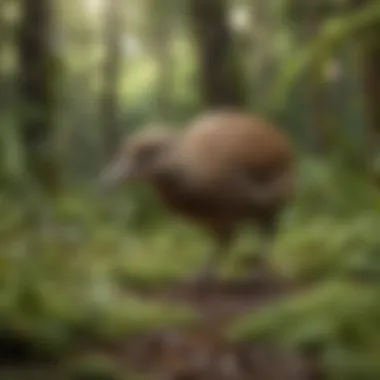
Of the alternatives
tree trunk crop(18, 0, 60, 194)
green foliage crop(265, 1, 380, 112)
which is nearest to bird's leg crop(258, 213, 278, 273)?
green foliage crop(265, 1, 380, 112)

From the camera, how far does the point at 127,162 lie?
2.66 ft

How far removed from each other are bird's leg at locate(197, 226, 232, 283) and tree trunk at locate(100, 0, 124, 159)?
0.14 meters

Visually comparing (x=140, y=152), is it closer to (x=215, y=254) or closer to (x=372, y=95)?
(x=215, y=254)

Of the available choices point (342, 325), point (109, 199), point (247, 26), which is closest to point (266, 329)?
point (342, 325)

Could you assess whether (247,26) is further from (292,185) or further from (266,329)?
(266,329)

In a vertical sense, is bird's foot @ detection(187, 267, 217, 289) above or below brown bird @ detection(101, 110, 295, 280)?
below

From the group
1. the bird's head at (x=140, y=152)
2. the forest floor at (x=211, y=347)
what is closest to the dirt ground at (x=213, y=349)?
the forest floor at (x=211, y=347)

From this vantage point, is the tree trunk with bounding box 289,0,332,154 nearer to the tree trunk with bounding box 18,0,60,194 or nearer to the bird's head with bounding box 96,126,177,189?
the bird's head with bounding box 96,126,177,189

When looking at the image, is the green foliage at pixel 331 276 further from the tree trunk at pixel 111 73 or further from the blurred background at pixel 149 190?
the tree trunk at pixel 111 73

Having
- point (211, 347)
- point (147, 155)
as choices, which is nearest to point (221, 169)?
point (147, 155)

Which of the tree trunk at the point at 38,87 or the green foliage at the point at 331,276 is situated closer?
the green foliage at the point at 331,276

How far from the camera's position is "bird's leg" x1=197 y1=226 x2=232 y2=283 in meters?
0.79

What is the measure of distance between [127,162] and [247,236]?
0.47ft

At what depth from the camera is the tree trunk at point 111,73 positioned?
828 mm
